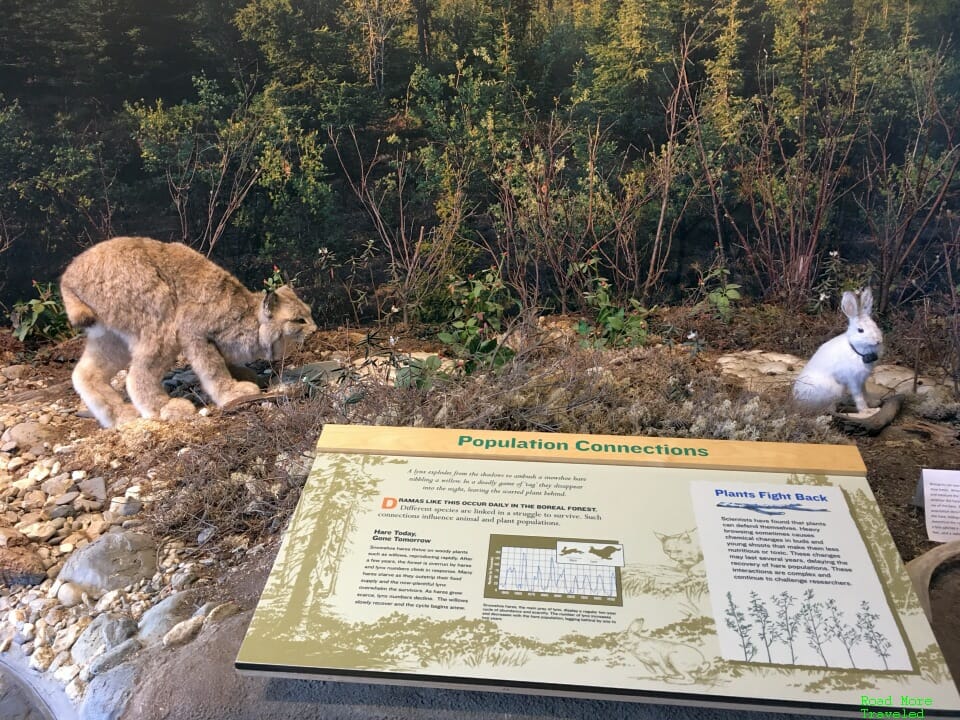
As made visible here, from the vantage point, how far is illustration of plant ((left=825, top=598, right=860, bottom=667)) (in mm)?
2041

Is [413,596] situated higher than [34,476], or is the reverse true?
[413,596]

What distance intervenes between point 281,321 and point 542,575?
2.80 meters

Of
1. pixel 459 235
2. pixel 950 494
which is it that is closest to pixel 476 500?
pixel 950 494

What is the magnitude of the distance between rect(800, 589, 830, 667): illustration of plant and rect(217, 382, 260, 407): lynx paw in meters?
3.31

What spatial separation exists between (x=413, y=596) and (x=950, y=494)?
2440 mm

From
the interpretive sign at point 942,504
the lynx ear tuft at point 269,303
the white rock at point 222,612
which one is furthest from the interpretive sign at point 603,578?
the lynx ear tuft at point 269,303

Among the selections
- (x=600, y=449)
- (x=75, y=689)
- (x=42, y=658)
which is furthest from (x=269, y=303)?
(x=600, y=449)

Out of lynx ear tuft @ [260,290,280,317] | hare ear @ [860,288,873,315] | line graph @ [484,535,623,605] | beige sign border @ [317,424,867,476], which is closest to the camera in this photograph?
line graph @ [484,535,623,605]

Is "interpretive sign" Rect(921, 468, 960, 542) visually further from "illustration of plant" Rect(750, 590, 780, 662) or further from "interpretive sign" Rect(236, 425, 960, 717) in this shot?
"illustration of plant" Rect(750, 590, 780, 662)

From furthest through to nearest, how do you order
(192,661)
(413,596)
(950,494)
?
(950,494), (192,661), (413,596)

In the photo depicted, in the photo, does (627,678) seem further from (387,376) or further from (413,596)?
(387,376)

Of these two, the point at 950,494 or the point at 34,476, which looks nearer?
the point at 950,494

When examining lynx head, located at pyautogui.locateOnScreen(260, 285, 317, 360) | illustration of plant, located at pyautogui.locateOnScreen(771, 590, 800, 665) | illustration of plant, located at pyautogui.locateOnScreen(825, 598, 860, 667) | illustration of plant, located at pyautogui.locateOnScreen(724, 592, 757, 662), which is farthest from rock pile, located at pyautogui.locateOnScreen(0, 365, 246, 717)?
illustration of plant, located at pyautogui.locateOnScreen(825, 598, 860, 667)

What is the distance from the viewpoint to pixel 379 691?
221 cm
